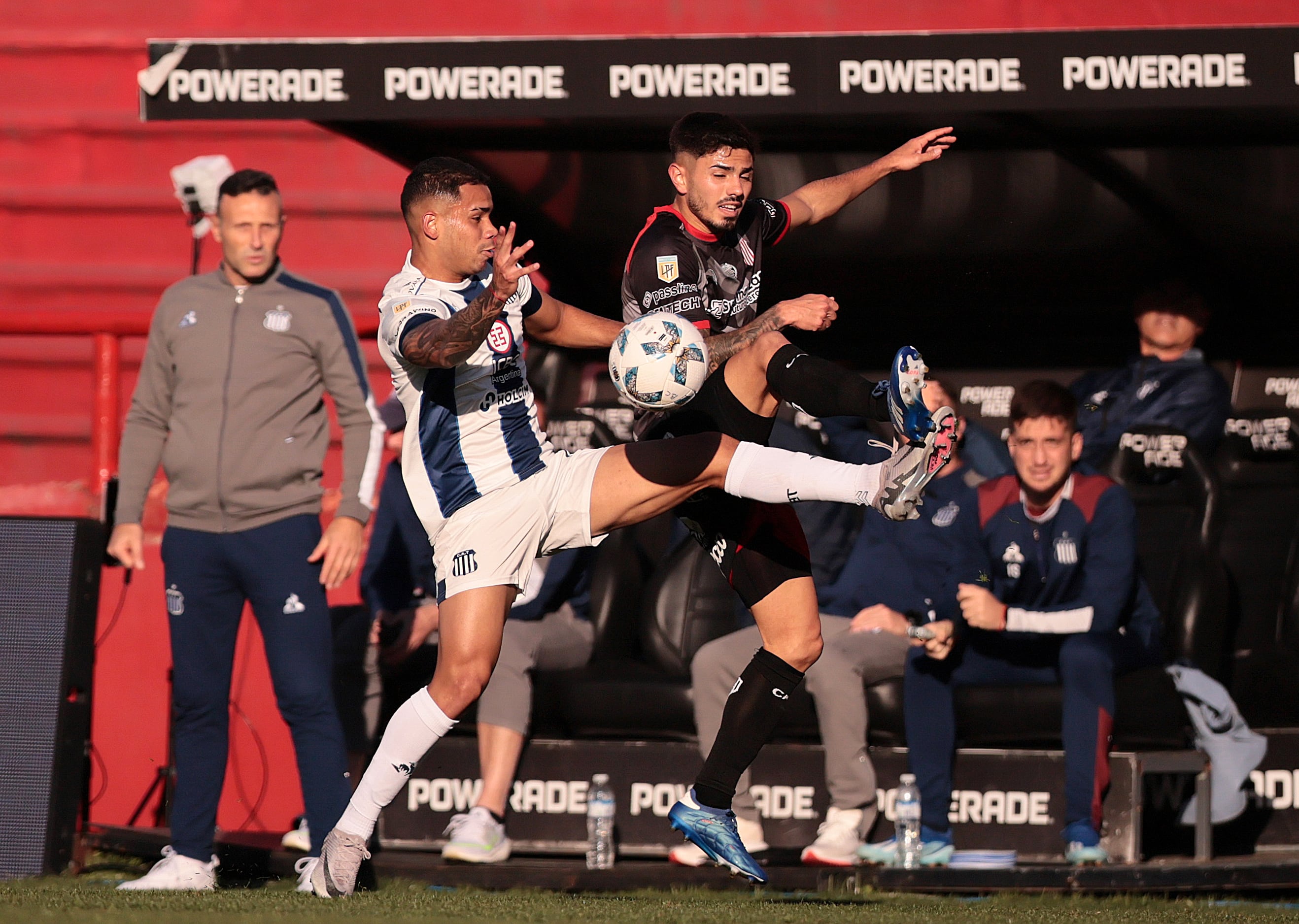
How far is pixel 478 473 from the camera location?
4684 mm

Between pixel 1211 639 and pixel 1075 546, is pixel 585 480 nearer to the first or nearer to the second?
pixel 1075 546

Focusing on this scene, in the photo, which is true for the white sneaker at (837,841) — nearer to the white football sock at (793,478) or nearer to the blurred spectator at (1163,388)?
the white football sock at (793,478)

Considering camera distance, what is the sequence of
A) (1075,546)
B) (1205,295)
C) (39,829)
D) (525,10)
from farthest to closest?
(525,10) < (1205,295) < (1075,546) < (39,829)

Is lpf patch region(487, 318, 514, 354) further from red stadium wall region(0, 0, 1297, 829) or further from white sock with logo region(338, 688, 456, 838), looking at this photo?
red stadium wall region(0, 0, 1297, 829)

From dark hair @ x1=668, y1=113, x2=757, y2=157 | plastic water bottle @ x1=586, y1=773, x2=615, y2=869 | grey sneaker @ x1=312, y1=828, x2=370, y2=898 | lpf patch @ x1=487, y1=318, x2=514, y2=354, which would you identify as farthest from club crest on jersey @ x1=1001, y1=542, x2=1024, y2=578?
grey sneaker @ x1=312, y1=828, x2=370, y2=898

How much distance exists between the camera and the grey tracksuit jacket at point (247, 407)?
556 centimetres

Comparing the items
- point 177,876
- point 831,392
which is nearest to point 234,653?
point 177,876

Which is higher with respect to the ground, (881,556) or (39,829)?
(881,556)

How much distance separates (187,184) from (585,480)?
10.2 feet

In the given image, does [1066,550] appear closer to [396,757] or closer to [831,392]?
[831,392]

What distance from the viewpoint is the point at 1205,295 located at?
720 cm

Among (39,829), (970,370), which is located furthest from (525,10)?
(39,829)

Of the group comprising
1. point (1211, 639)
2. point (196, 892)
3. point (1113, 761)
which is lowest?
point (196, 892)

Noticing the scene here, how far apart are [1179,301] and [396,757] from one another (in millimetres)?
4107
